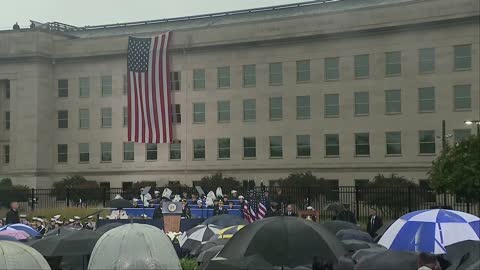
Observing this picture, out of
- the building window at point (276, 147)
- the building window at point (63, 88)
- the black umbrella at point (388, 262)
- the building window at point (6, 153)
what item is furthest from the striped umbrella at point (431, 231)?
the building window at point (6, 153)

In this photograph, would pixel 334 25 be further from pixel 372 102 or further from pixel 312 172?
pixel 312 172

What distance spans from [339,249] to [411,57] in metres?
43.0

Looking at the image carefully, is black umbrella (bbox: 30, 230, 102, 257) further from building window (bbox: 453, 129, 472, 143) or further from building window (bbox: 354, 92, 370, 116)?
building window (bbox: 354, 92, 370, 116)

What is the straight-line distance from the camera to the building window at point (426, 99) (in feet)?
166

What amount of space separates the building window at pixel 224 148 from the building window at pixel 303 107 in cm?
618

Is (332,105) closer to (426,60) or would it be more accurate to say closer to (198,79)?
(426,60)

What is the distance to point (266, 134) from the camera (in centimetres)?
5612

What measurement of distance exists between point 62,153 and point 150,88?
16661mm

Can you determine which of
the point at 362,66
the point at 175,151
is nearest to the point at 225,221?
the point at 362,66

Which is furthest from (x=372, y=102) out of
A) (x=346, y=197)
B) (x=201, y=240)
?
(x=201, y=240)

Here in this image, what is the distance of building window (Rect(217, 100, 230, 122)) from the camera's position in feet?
189

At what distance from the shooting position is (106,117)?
61969mm

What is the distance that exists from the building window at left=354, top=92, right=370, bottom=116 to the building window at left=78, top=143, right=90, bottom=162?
23.2 metres

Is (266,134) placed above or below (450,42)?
below
